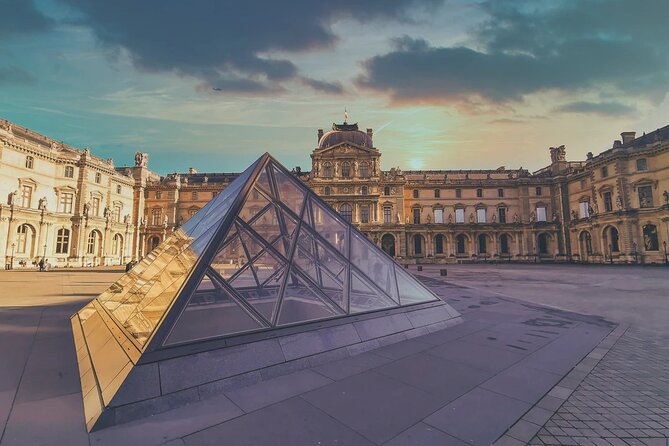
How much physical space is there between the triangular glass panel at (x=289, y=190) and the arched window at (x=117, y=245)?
5096 cm

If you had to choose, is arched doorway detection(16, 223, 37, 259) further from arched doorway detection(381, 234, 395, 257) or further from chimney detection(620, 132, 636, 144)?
chimney detection(620, 132, 636, 144)

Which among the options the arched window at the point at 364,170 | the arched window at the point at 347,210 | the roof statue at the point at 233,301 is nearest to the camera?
the roof statue at the point at 233,301

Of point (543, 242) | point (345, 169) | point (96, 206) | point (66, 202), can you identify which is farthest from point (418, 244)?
point (66, 202)

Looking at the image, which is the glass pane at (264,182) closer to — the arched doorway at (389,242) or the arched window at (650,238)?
the arched doorway at (389,242)

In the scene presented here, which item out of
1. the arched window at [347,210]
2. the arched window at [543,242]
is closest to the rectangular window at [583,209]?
the arched window at [543,242]

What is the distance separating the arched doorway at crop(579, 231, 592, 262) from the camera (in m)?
44.9

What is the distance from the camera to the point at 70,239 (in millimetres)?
39750

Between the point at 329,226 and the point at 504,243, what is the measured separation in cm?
5465

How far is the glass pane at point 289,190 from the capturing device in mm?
7059

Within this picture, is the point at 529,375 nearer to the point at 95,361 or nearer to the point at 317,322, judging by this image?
the point at 317,322

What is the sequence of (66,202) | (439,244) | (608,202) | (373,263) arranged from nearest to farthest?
(373,263)
(66,202)
(608,202)
(439,244)

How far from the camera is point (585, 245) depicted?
4584 cm

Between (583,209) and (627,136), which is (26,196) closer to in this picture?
(583,209)

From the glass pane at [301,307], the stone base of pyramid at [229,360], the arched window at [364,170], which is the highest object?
the arched window at [364,170]
